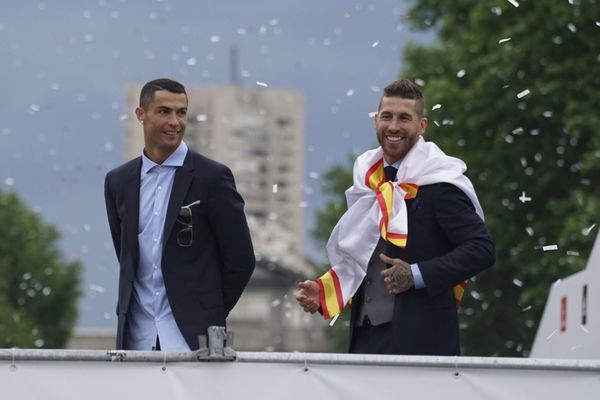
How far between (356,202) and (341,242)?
21 centimetres

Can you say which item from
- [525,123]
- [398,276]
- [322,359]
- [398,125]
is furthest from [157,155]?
[525,123]

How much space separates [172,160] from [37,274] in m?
56.5

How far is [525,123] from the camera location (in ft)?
87.1

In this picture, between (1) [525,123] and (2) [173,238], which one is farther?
(1) [525,123]

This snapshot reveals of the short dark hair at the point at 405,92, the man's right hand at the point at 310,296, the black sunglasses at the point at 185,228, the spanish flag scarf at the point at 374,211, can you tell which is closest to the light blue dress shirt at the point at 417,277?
the spanish flag scarf at the point at 374,211

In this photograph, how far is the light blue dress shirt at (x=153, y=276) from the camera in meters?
6.83

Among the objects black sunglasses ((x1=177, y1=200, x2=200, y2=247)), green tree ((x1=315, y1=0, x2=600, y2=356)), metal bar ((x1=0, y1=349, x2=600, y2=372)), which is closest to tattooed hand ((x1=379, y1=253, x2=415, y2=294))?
metal bar ((x1=0, y1=349, x2=600, y2=372))

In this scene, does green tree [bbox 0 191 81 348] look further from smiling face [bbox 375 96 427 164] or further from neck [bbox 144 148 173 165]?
smiling face [bbox 375 96 427 164]

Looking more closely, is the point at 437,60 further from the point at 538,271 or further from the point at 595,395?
the point at 595,395

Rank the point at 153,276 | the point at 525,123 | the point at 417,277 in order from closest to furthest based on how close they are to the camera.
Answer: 1. the point at 417,277
2. the point at 153,276
3. the point at 525,123

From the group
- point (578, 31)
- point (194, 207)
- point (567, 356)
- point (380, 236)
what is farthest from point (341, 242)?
point (578, 31)

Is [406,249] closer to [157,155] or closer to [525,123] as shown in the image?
[157,155]

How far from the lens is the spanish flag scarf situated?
22.6 feet

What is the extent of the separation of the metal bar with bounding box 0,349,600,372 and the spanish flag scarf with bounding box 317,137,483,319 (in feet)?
2.84
